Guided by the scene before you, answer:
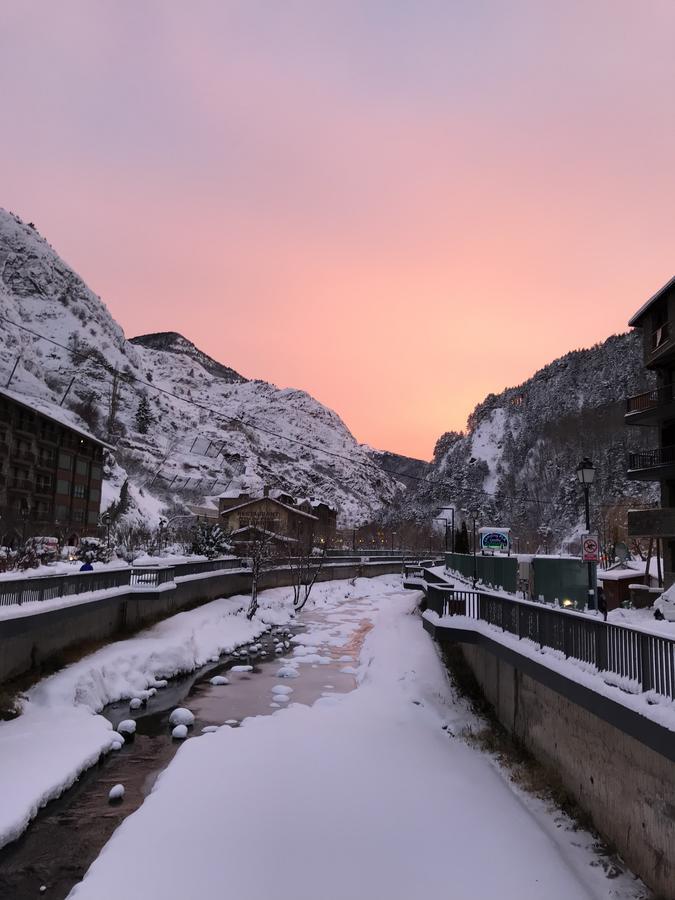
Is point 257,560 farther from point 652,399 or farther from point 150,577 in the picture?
point 652,399

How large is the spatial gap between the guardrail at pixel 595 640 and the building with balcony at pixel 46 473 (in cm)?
5407

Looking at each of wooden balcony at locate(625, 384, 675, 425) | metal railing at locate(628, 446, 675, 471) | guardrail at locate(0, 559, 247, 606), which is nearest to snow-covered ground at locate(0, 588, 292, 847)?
guardrail at locate(0, 559, 247, 606)

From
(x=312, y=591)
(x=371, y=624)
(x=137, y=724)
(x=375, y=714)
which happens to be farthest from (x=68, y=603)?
(x=312, y=591)

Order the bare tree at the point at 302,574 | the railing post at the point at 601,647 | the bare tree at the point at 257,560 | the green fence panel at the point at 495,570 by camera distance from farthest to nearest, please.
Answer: the bare tree at the point at 302,574 → the bare tree at the point at 257,560 → the green fence panel at the point at 495,570 → the railing post at the point at 601,647

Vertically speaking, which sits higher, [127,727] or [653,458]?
[653,458]

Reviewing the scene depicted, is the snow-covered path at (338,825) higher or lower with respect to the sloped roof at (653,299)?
lower

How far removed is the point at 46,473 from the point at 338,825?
243 ft

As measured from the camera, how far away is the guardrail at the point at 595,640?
8.59 m

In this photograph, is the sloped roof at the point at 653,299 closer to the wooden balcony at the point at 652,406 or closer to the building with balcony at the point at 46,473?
the wooden balcony at the point at 652,406

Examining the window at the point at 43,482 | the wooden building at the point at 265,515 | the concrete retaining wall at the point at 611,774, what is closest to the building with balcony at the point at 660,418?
the concrete retaining wall at the point at 611,774

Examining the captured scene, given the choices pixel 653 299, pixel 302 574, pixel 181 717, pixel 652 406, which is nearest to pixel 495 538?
pixel 652 406

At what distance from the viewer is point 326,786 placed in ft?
43.4

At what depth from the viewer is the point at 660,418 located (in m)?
38.2

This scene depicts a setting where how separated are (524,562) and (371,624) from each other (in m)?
19.4
